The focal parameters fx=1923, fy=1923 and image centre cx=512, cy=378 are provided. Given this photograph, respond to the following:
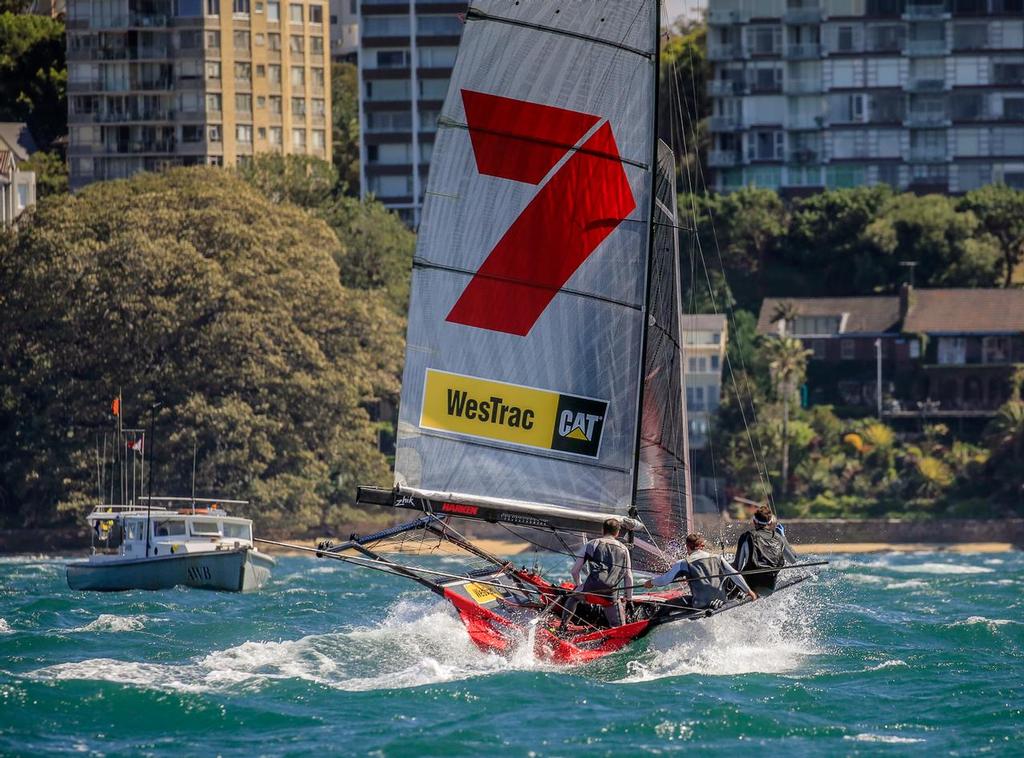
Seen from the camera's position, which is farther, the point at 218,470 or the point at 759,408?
the point at 759,408

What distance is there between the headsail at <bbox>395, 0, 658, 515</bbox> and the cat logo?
0.08 ft

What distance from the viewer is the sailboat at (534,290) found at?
31188 mm

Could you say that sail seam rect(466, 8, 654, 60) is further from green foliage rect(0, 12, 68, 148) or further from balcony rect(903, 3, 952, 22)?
green foliage rect(0, 12, 68, 148)

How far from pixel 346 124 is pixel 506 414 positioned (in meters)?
114

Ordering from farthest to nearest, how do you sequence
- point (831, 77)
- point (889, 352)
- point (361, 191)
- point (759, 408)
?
point (361, 191), point (831, 77), point (889, 352), point (759, 408)

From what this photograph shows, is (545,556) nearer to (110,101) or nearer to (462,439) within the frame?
(462,439)

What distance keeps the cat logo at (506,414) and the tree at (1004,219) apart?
8169 centimetres

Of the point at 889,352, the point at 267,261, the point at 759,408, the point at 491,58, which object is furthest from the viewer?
the point at 889,352

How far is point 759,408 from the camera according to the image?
91.2 metres

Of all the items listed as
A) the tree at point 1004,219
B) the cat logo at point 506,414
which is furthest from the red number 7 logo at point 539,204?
the tree at point 1004,219

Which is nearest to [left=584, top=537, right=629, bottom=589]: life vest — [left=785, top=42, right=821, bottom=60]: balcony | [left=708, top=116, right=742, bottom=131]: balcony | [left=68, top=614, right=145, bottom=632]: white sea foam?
[left=68, top=614, right=145, bottom=632]: white sea foam

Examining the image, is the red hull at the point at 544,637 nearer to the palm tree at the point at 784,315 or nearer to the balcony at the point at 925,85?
the palm tree at the point at 784,315

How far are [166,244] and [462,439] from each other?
4858 cm

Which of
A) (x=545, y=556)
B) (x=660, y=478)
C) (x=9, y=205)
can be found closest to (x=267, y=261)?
(x=545, y=556)
